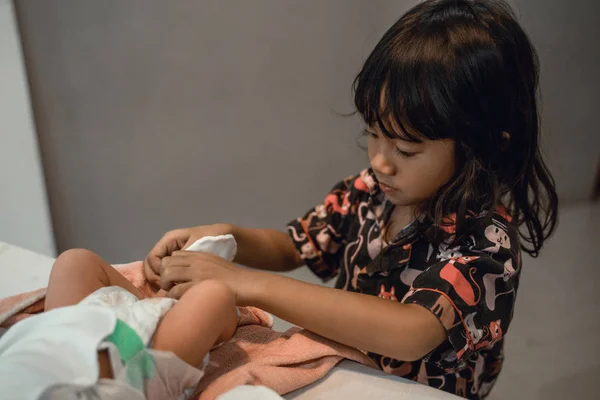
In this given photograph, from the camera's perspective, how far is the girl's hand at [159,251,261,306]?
627 mm

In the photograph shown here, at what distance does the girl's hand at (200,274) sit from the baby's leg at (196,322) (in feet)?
0.16

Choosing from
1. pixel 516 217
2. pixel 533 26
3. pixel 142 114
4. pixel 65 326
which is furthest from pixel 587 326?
pixel 65 326

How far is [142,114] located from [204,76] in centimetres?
15

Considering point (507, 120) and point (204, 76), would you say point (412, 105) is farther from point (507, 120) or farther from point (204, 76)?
point (204, 76)

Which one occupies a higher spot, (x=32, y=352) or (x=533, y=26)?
(x=533, y=26)

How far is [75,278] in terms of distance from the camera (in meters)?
0.60

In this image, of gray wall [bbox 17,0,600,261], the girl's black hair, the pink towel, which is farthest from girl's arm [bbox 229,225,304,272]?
gray wall [bbox 17,0,600,261]

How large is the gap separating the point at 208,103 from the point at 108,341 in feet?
2.71

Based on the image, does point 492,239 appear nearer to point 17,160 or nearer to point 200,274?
point 200,274

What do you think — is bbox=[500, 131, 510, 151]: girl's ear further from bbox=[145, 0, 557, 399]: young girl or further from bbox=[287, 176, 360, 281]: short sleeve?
bbox=[287, 176, 360, 281]: short sleeve

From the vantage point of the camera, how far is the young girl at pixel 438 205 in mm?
625

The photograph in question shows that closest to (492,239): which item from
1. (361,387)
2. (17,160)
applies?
(361,387)

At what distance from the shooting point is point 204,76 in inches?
47.8

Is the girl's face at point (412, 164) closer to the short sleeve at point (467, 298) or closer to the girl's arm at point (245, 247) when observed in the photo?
the short sleeve at point (467, 298)
